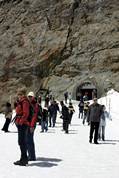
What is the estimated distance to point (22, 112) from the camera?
10.4 m

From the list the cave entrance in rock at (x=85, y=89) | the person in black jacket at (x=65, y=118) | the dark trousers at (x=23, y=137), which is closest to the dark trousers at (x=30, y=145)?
the dark trousers at (x=23, y=137)

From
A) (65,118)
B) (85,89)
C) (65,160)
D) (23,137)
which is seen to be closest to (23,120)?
(23,137)

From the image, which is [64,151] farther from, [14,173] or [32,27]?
[32,27]

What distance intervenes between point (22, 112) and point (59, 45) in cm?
6380

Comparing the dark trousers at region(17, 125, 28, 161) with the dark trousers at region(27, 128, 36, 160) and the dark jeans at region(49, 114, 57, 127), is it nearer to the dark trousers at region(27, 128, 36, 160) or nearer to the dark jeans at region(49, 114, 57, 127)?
the dark trousers at region(27, 128, 36, 160)

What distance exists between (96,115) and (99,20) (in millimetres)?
59874

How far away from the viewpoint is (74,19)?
75.2 meters

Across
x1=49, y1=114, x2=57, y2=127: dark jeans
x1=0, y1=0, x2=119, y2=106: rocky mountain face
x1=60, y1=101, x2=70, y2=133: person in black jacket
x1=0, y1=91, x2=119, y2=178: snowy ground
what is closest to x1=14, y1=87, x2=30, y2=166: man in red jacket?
x1=0, y1=91, x2=119, y2=178: snowy ground

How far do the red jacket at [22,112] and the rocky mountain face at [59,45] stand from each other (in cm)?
5735

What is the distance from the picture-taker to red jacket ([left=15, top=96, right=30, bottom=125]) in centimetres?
1033

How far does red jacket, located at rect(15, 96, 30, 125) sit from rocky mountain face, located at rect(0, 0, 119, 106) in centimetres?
5735

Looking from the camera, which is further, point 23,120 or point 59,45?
point 59,45

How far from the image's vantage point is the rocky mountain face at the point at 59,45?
70.8m

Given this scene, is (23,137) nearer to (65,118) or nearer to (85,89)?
(65,118)
